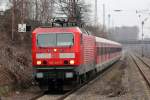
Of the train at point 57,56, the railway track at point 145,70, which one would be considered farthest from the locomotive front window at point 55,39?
the railway track at point 145,70

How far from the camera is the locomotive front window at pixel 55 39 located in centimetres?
1955

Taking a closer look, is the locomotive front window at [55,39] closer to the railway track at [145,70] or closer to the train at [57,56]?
the train at [57,56]

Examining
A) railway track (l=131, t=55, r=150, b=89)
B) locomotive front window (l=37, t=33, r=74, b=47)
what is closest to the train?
locomotive front window (l=37, t=33, r=74, b=47)

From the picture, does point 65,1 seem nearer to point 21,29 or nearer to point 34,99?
point 21,29

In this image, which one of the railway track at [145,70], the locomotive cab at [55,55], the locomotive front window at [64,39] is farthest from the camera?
the railway track at [145,70]

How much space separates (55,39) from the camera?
19.6 meters

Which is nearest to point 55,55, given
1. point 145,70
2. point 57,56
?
point 57,56

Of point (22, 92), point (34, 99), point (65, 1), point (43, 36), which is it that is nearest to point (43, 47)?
point (43, 36)

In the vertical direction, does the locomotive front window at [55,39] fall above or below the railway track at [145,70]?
above

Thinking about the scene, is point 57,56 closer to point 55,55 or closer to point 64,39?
point 55,55

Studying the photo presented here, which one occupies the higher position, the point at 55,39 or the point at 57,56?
the point at 55,39

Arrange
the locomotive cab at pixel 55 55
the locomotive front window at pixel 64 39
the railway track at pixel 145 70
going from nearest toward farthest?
1. the locomotive cab at pixel 55 55
2. the locomotive front window at pixel 64 39
3. the railway track at pixel 145 70

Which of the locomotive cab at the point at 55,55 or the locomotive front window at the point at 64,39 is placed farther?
the locomotive front window at the point at 64,39

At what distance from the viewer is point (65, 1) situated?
4788 centimetres
